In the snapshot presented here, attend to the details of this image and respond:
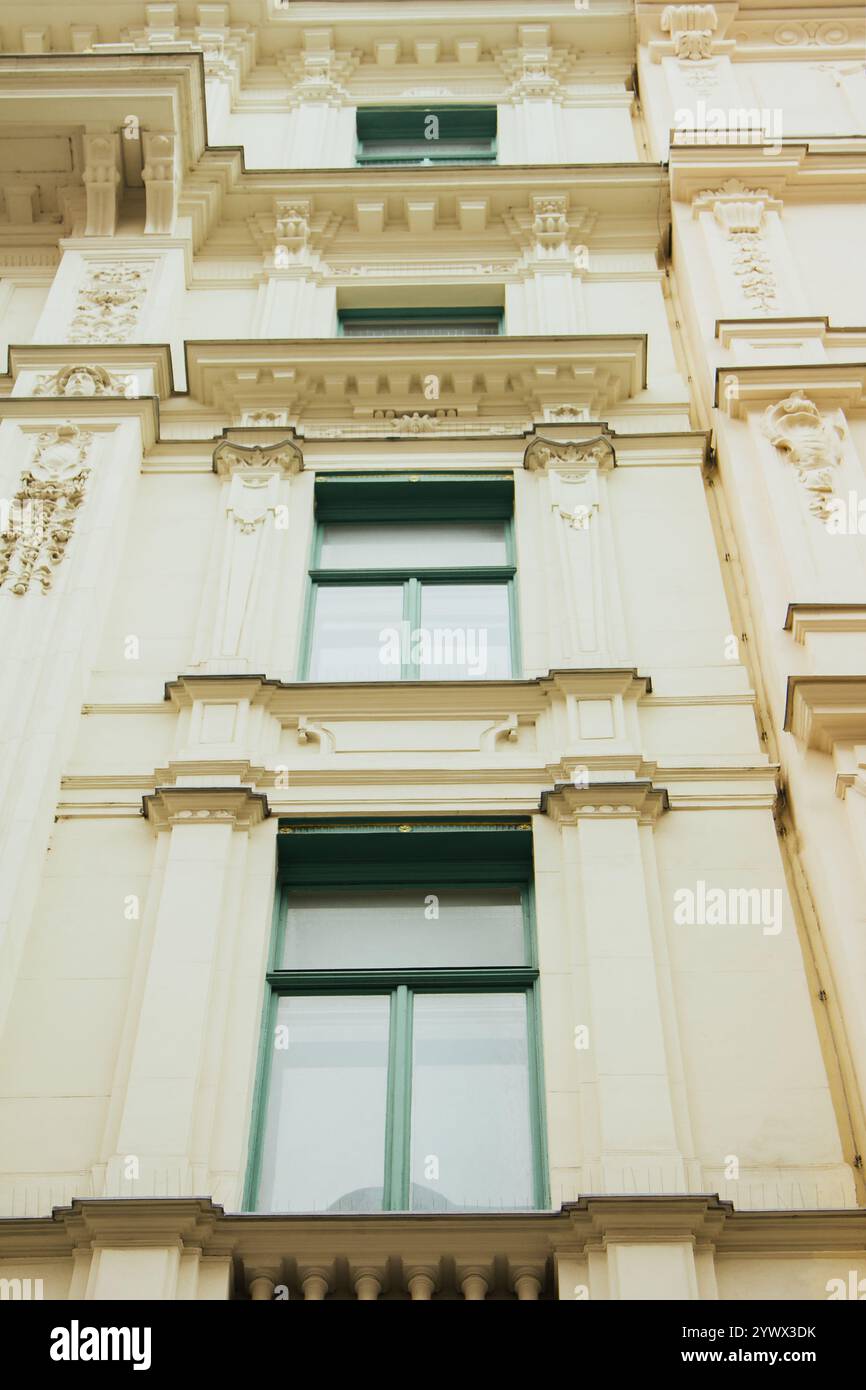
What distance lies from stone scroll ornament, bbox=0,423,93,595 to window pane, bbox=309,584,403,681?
207cm

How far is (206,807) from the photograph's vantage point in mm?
9406

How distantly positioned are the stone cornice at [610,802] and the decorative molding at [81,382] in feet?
19.8

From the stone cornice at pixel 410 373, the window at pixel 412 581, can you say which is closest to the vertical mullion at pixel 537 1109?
the window at pixel 412 581

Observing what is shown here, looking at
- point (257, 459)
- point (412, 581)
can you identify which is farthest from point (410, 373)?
point (412, 581)

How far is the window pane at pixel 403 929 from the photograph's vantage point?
9078 millimetres

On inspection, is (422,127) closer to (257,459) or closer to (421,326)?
(421,326)

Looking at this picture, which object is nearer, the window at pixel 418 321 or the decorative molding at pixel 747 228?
the decorative molding at pixel 747 228

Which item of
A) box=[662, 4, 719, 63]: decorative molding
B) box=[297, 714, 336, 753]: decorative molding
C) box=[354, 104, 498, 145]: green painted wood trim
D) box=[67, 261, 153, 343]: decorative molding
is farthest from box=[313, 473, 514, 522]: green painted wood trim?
box=[662, 4, 719, 63]: decorative molding

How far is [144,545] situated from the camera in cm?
1197

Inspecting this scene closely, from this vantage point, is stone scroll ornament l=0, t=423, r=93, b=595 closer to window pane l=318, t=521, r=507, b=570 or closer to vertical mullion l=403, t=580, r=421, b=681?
window pane l=318, t=521, r=507, b=570

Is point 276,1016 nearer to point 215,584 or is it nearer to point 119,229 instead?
point 215,584

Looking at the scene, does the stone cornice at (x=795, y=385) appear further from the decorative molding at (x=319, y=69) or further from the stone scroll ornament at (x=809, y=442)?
the decorative molding at (x=319, y=69)

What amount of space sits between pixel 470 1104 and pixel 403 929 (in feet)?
4.51

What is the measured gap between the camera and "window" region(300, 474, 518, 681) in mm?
11234
